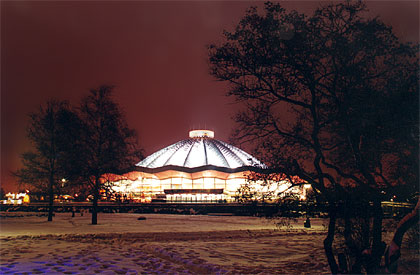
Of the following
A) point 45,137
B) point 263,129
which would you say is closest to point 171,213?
point 45,137

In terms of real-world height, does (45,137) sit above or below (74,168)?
above

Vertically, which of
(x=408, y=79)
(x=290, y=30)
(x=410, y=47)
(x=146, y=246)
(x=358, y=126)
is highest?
(x=290, y=30)

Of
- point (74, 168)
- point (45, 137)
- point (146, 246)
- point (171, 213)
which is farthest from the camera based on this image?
point (171, 213)

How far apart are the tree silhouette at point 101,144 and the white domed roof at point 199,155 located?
7388 centimetres

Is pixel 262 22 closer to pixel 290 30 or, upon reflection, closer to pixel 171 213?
pixel 290 30

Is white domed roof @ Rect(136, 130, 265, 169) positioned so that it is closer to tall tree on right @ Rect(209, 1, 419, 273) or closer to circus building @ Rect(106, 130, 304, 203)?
circus building @ Rect(106, 130, 304, 203)

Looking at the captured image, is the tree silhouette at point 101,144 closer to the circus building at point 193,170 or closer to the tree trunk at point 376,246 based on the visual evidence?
the tree trunk at point 376,246

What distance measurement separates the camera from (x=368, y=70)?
9.38 m

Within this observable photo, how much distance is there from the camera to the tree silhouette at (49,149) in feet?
85.3

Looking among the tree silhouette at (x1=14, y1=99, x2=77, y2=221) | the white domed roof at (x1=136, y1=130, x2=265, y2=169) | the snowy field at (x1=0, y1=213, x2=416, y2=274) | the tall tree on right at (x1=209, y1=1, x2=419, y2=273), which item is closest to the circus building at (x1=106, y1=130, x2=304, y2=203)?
the white domed roof at (x1=136, y1=130, x2=265, y2=169)

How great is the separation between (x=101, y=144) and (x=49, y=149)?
16.4 ft

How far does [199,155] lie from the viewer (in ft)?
343

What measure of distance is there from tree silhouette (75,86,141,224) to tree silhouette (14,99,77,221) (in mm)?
1245

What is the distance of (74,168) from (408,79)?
66.5 feet
